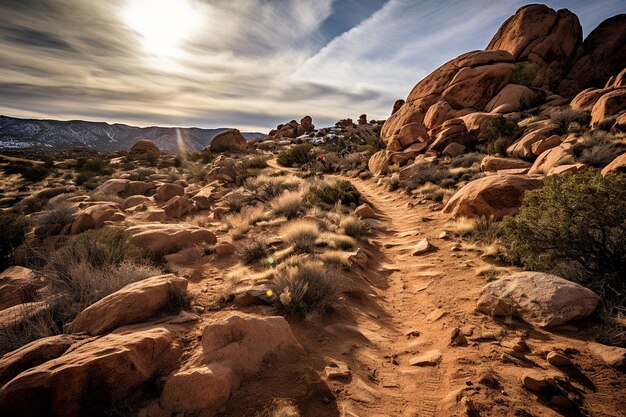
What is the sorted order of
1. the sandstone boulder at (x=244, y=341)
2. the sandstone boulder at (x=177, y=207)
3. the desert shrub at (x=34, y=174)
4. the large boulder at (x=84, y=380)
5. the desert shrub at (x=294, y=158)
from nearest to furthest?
the large boulder at (x=84, y=380) < the sandstone boulder at (x=244, y=341) < the sandstone boulder at (x=177, y=207) < the desert shrub at (x=34, y=174) < the desert shrub at (x=294, y=158)

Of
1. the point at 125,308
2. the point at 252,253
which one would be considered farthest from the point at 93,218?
the point at 125,308

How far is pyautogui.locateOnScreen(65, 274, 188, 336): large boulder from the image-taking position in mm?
3115

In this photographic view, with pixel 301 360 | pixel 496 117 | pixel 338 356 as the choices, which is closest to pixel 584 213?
pixel 338 356

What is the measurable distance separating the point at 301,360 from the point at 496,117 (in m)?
19.5

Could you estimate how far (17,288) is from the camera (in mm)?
4609

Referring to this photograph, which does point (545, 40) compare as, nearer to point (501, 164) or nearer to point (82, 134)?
point (501, 164)

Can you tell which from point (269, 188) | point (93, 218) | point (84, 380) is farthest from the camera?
point (269, 188)

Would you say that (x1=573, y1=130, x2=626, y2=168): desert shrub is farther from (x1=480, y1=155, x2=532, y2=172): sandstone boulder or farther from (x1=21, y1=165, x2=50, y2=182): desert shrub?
(x1=21, y1=165, x2=50, y2=182): desert shrub

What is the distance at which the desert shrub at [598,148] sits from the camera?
8336 millimetres

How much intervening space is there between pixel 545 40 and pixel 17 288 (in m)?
37.4

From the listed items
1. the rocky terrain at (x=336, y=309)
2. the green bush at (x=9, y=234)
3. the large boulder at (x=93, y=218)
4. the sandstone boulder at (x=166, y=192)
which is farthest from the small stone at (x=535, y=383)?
the sandstone boulder at (x=166, y=192)

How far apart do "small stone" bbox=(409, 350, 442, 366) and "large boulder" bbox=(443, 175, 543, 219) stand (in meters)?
5.53

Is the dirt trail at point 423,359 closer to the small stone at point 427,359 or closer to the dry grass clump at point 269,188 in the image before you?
the small stone at point 427,359

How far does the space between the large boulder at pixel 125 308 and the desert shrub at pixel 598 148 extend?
1190 centimetres
